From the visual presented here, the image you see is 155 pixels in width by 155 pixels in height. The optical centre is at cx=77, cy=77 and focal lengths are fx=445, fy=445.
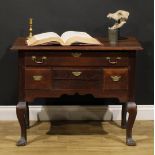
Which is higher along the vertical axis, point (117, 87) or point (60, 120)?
point (117, 87)

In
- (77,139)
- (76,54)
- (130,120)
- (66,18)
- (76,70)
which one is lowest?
(77,139)

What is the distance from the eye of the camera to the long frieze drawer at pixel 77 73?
10.6ft

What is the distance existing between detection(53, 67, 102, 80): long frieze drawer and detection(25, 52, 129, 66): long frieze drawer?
0.04 metres

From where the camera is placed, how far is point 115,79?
3268 millimetres

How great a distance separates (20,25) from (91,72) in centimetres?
87

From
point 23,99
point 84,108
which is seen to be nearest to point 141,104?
point 84,108

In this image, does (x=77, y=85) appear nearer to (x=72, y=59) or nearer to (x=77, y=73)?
(x=77, y=73)

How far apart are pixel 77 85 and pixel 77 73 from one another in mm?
91

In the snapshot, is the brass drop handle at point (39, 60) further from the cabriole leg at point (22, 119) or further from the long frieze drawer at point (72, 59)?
the cabriole leg at point (22, 119)

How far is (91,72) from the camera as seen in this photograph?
3.25 meters

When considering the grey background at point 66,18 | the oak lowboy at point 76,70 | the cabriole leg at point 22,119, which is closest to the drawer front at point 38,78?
the oak lowboy at point 76,70

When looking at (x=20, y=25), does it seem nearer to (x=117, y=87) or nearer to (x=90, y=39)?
(x=90, y=39)

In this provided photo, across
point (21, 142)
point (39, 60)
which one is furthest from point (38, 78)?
point (21, 142)

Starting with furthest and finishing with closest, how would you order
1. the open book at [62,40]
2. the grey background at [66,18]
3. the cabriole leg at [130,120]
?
the grey background at [66,18] < the cabriole leg at [130,120] < the open book at [62,40]
